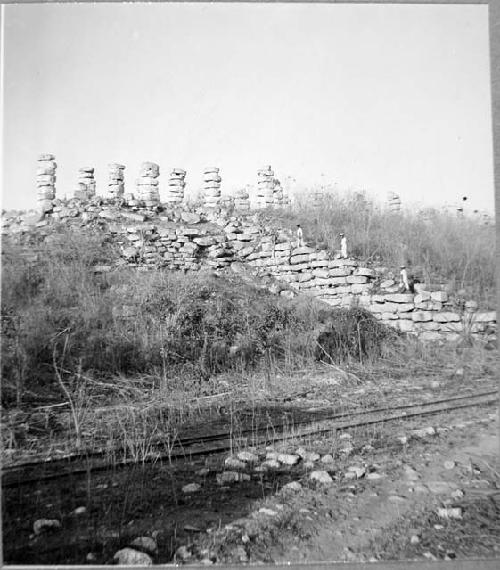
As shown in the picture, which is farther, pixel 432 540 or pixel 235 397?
pixel 235 397

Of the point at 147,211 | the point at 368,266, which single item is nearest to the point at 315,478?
the point at 368,266

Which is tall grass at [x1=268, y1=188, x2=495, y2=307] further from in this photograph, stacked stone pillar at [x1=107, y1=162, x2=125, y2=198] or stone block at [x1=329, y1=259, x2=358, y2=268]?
stacked stone pillar at [x1=107, y1=162, x2=125, y2=198]

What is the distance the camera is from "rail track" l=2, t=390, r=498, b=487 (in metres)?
2.69

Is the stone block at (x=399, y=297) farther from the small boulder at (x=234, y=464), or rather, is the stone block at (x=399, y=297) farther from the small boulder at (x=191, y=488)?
the small boulder at (x=191, y=488)

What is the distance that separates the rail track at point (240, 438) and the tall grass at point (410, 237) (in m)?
0.90

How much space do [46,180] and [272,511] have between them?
14.2 ft

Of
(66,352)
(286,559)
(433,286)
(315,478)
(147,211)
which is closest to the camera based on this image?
(286,559)

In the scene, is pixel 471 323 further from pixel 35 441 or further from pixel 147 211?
pixel 147 211

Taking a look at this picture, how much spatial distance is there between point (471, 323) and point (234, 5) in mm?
2968

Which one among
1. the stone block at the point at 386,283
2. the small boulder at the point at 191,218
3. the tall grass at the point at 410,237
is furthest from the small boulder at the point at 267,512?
the small boulder at the point at 191,218

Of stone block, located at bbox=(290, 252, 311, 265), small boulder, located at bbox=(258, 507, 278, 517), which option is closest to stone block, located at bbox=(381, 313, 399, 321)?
stone block, located at bbox=(290, 252, 311, 265)

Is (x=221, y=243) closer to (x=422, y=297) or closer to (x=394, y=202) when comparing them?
(x=394, y=202)

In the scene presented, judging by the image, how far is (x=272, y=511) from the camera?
93.4 inches

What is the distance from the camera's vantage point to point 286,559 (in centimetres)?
227
